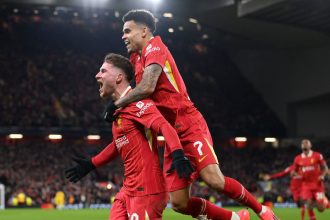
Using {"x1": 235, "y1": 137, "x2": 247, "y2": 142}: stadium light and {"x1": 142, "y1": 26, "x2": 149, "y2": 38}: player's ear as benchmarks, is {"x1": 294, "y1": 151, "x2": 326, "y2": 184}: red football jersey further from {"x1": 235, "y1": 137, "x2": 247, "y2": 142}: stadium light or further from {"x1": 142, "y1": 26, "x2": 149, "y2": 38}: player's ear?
{"x1": 235, "y1": 137, "x2": 247, "y2": 142}: stadium light

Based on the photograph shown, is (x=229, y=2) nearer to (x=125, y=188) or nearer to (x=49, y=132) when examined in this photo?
(x=49, y=132)

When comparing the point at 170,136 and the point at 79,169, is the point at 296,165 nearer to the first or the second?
the point at 79,169

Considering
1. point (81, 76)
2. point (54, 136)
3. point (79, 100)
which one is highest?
point (81, 76)

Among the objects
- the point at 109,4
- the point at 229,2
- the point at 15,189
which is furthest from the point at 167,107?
the point at 109,4

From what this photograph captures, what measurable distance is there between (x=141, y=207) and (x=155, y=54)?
1715 mm

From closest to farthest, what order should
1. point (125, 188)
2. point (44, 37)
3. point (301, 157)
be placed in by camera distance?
point (125, 188) → point (301, 157) → point (44, 37)

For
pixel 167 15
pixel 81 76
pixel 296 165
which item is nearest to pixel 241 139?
pixel 167 15

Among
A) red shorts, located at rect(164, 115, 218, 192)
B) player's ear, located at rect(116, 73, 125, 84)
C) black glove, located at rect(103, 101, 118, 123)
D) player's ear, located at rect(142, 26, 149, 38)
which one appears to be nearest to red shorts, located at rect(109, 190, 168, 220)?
black glove, located at rect(103, 101, 118, 123)

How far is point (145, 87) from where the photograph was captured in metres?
6.33

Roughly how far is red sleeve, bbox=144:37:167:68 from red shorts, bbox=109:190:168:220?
1466mm

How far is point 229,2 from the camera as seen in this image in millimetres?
31344

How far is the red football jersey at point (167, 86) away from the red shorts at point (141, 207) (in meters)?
1.43

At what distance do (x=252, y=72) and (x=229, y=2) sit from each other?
10024 millimetres

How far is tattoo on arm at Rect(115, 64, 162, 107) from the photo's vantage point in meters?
5.86
